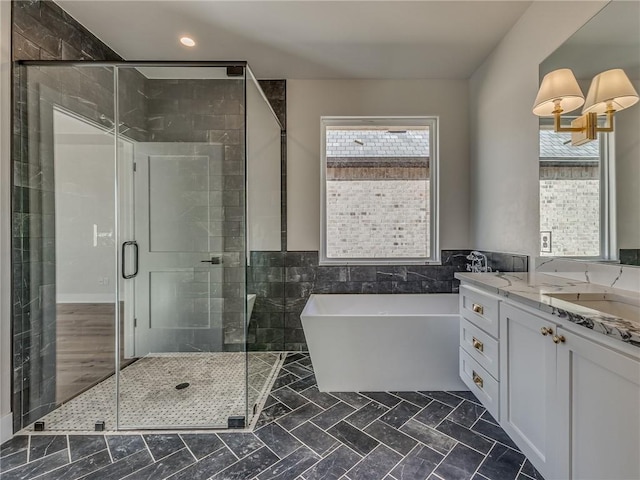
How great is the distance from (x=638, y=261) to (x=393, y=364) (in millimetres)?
1528

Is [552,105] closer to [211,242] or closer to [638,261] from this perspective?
[638,261]

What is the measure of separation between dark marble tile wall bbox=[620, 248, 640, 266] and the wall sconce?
2.07 feet

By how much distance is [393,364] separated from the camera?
2174mm

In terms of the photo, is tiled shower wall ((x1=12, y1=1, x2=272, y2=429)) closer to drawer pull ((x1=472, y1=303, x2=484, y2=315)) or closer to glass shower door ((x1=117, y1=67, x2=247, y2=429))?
glass shower door ((x1=117, y1=67, x2=247, y2=429))

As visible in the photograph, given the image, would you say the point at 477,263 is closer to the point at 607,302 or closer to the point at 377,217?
the point at 377,217

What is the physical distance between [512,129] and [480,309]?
5.00 ft

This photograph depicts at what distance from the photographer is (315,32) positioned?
7.34 feet

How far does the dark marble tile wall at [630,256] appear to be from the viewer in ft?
4.48

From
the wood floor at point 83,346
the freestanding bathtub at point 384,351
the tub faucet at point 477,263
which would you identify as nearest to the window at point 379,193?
the tub faucet at point 477,263

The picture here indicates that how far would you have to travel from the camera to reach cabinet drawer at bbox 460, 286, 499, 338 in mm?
1586

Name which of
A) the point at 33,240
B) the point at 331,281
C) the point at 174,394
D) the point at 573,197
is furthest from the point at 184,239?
the point at 573,197

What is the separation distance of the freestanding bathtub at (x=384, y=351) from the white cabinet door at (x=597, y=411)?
101cm

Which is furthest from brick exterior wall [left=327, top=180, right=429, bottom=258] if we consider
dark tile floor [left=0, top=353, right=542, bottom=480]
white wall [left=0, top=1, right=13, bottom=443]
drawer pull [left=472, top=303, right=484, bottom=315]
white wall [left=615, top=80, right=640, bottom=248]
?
white wall [left=0, top=1, right=13, bottom=443]

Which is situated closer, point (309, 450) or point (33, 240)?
point (309, 450)
